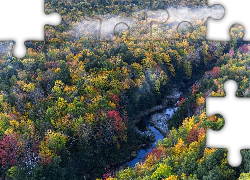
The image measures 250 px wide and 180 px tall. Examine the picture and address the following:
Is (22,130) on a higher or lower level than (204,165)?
higher

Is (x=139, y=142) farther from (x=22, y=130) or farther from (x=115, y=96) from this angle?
(x=22, y=130)

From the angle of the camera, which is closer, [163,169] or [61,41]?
[163,169]

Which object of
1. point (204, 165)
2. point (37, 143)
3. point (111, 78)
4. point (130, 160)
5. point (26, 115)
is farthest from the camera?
point (111, 78)

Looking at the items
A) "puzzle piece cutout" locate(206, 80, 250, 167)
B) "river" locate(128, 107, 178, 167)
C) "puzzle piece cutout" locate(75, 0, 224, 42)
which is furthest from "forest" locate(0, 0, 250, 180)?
"puzzle piece cutout" locate(206, 80, 250, 167)

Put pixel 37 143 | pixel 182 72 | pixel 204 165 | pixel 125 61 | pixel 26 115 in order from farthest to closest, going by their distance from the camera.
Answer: pixel 182 72 → pixel 125 61 → pixel 26 115 → pixel 37 143 → pixel 204 165

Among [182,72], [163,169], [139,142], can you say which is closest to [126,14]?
[182,72]

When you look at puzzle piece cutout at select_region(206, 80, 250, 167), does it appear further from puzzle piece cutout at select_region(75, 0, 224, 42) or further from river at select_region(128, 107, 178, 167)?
puzzle piece cutout at select_region(75, 0, 224, 42)

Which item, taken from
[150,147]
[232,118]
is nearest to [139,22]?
[150,147]

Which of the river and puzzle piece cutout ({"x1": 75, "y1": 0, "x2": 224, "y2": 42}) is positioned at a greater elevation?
puzzle piece cutout ({"x1": 75, "y1": 0, "x2": 224, "y2": 42})
